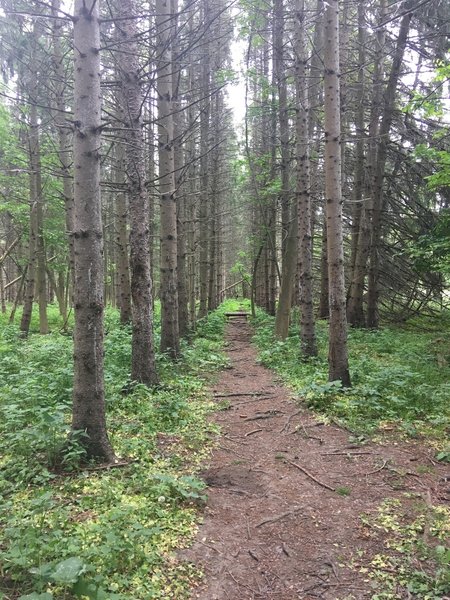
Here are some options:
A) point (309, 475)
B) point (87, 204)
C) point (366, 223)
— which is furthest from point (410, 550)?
point (366, 223)

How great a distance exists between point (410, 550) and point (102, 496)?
8.45ft

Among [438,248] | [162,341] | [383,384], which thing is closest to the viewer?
[383,384]

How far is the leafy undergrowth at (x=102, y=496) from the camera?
269cm

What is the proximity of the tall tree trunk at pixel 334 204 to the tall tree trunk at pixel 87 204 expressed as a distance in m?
4.16

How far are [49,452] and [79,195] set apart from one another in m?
2.62

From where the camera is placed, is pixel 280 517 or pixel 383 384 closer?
pixel 280 517

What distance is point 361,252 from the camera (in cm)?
1391

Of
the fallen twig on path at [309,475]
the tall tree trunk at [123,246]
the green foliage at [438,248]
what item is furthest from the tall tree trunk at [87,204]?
the tall tree trunk at [123,246]

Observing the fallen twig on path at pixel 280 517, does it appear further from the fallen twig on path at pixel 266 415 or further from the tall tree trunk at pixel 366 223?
the tall tree trunk at pixel 366 223

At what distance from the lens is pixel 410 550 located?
3.29 m

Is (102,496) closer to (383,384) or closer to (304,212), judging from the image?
(383,384)

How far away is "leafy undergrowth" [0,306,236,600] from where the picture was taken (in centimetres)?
269

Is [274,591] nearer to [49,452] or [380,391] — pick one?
[49,452]

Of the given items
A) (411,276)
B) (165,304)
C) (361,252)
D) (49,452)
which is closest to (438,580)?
(49,452)
